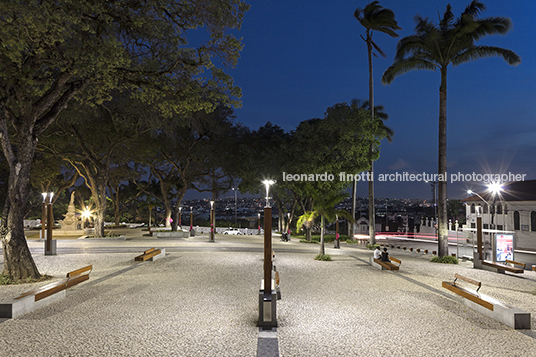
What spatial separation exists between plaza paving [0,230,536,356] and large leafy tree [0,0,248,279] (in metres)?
3.04

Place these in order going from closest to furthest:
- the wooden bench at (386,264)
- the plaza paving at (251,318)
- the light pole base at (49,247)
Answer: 1. the plaza paving at (251,318)
2. the wooden bench at (386,264)
3. the light pole base at (49,247)

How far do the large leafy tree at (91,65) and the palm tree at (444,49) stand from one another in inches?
461

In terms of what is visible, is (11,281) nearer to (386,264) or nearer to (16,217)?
(16,217)

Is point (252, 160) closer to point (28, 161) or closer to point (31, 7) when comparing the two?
point (28, 161)

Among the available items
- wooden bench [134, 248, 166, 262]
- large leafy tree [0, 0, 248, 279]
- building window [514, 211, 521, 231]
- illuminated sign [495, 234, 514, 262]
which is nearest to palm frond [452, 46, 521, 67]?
illuminated sign [495, 234, 514, 262]

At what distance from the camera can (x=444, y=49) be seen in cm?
1827

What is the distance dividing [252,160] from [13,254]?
24.4 m

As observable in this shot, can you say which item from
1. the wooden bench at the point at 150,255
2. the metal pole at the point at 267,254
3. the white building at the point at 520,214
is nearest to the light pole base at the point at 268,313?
the metal pole at the point at 267,254

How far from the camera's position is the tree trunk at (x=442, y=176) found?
60.5ft

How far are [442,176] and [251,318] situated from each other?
50.3 ft

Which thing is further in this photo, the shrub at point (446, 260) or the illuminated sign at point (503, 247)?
the shrub at point (446, 260)

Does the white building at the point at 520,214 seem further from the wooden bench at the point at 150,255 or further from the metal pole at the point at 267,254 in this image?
the metal pole at the point at 267,254

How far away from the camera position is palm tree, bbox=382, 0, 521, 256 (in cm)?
1723

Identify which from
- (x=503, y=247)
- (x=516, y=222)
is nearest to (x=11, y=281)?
(x=503, y=247)
